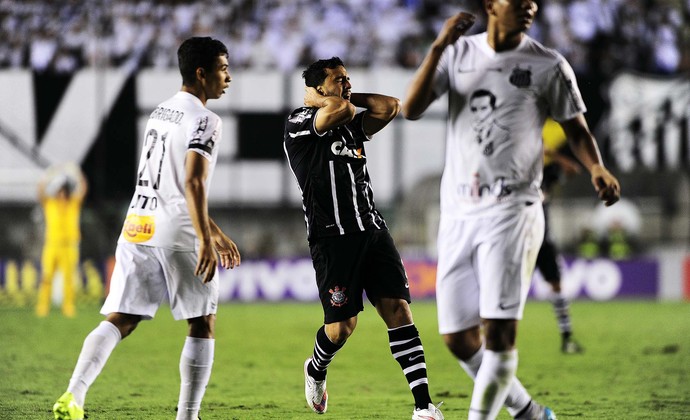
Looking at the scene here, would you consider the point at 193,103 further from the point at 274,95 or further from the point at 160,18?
the point at 160,18

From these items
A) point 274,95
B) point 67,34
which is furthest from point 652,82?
point 67,34

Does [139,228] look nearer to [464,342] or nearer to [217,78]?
A: [217,78]

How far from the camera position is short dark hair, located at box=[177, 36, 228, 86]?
210 inches

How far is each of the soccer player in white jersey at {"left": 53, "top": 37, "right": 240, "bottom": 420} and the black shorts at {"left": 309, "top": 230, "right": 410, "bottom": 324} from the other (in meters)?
0.73

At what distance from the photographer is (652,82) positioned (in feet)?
73.0

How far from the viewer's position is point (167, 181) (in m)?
5.23

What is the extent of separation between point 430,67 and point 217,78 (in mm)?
1414

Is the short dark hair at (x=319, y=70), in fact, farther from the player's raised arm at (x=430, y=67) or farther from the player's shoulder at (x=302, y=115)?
the player's raised arm at (x=430, y=67)

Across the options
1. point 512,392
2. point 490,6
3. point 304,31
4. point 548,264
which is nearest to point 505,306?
point 512,392

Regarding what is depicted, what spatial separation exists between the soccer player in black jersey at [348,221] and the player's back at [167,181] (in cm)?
82

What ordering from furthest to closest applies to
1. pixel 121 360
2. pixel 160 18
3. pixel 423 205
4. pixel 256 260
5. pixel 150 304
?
1. pixel 160 18
2. pixel 423 205
3. pixel 256 260
4. pixel 121 360
5. pixel 150 304

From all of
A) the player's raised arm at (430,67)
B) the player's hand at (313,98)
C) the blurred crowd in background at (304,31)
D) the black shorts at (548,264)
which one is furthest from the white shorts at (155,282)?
the blurred crowd in background at (304,31)

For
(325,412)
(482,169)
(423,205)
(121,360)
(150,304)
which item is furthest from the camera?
(423,205)

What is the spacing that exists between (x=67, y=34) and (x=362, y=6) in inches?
260
